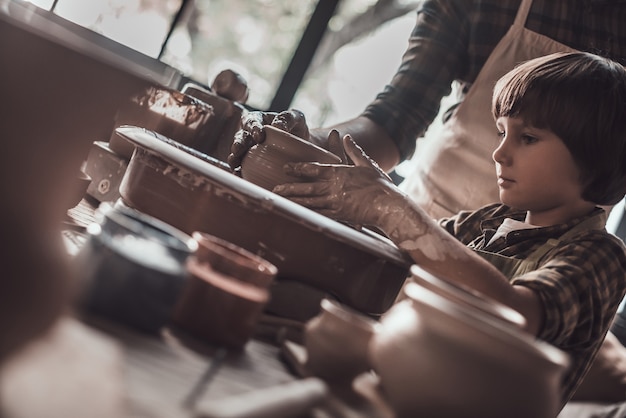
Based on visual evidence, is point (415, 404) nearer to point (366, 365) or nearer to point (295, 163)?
point (366, 365)

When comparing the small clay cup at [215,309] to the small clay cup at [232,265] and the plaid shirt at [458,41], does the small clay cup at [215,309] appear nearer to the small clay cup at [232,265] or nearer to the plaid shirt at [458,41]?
the small clay cup at [232,265]

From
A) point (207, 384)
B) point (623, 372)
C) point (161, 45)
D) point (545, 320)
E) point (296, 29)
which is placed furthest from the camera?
point (296, 29)

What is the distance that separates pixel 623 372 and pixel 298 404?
2541 mm

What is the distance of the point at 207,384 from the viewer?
76 cm

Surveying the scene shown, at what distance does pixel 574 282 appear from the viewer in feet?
5.33

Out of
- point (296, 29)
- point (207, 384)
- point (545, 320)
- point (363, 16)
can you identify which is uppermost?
point (363, 16)

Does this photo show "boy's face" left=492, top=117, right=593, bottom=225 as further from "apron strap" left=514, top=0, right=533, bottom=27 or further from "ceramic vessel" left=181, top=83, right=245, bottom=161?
"ceramic vessel" left=181, top=83, right=245, bottom=161

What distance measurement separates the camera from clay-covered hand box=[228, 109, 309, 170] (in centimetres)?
179

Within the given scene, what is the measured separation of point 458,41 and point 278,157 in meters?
1.57

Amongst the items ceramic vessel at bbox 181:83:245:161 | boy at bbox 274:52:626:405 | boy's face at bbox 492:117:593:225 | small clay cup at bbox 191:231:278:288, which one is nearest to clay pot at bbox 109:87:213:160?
ceramic vessel at bbox 181:83:245:161

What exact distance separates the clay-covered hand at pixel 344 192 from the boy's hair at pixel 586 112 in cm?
66

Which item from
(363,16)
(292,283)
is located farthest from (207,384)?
(363,16)

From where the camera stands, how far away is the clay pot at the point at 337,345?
92 centimetres

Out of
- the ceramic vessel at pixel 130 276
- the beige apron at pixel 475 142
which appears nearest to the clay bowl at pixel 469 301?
the ceramic vessel at pixel 130 276
